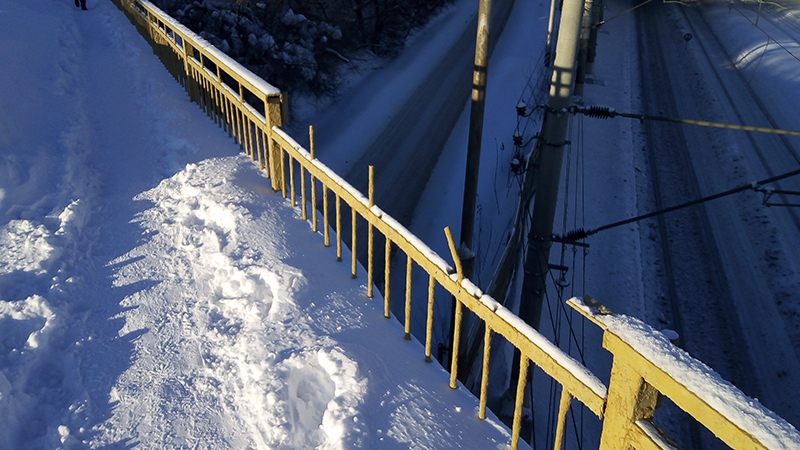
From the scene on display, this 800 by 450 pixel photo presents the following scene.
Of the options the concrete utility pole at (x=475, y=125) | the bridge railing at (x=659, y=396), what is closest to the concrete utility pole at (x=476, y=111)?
the concrete utility pole at (x=475, y=125)

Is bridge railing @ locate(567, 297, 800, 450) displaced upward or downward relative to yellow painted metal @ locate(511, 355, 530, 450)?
upward

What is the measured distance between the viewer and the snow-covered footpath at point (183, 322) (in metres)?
3.35

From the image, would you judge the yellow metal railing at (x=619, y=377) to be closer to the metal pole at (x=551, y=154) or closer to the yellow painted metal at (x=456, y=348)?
the yellow painted metal at (x=456, y=348)

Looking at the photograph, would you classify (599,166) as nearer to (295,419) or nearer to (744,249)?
(744,249)

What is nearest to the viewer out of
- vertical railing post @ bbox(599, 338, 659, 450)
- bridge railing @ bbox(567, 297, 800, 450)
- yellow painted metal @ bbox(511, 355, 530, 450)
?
bridge railing @ bbox(567, 297, 800, 450)

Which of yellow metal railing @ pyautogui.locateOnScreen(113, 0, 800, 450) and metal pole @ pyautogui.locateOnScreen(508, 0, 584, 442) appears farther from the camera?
metal pole @ pyautogui.locateOnScreen(508, 0, 584, 442)

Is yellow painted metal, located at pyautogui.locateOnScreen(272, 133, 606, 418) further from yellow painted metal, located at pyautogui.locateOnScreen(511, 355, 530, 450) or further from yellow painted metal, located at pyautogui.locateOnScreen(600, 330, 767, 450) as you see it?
yellow painted metal, located at pyautogui.locateOnScreen(600, 330, 767, 450)

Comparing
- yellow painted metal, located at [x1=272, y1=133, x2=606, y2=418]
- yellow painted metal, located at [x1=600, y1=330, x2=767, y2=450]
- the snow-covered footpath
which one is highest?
yellow painted metal, located at [x1=600, y1=330, x2=767, y2=450]

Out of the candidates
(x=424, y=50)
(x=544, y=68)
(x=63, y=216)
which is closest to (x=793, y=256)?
(x=544, y=68)

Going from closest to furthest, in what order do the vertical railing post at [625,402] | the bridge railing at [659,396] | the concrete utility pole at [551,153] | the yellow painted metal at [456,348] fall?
1. the bridge railing at [659,396]
2. the vertical railing post at [625,402]
3. the yellow painted metal at [456,348]
4. the concrete utility pole at [551,153]

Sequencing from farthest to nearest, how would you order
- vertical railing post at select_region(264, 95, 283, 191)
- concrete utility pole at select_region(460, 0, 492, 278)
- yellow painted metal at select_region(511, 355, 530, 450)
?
concrete utility pole at select_region(460, 0, 492, 278) → vertical railing post at select_region(264, 95, 283, 191) → yellow painted metal at select_region(511, 355, 530, 450)

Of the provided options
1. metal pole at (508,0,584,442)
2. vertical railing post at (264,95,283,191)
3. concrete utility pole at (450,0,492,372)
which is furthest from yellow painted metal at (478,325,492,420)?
vertical railing post at (264,95,283,191)

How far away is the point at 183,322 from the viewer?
429 centimetres

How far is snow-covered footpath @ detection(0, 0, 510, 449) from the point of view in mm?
3346
